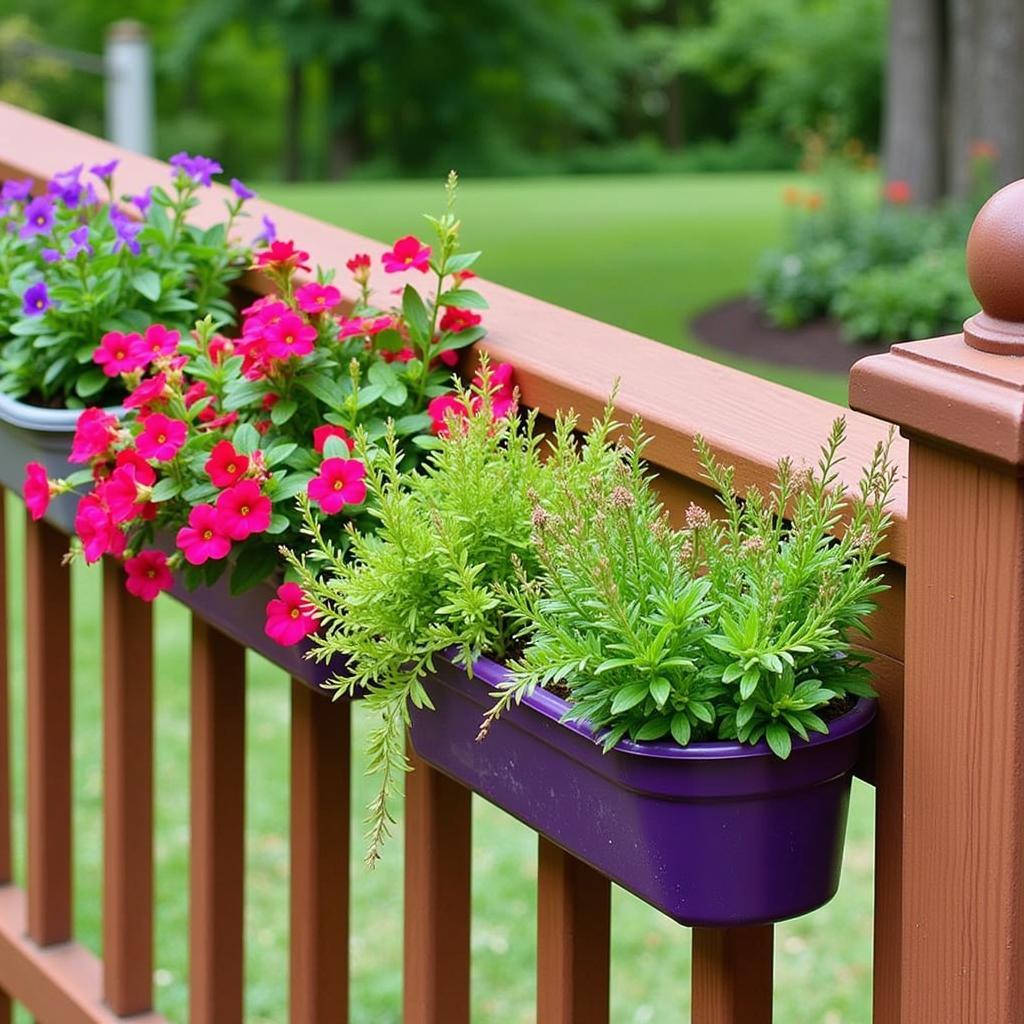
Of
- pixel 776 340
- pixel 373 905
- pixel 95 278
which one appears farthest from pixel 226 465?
pixel 776 340

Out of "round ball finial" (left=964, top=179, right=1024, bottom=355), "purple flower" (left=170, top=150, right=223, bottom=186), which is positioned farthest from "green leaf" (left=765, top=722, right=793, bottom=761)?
"purple flower" (left=170, top=150, right=223, bottom=186)

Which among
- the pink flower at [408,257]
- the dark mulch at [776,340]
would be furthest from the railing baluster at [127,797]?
the dark mulch at [776,340]

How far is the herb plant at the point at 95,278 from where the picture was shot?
178cm

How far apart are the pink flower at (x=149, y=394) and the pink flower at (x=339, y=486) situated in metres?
0.23

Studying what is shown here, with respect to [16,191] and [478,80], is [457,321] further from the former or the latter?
[478,80]

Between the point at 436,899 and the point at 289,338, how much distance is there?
0.51m

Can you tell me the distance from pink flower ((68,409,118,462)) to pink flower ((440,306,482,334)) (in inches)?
12.2

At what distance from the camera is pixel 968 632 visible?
1058mm

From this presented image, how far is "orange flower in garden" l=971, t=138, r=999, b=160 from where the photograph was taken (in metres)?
7.95

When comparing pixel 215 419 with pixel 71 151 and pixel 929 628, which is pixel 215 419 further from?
pixel 71 151

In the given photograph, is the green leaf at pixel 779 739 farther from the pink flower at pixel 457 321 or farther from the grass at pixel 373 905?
the grass at pixel 373 905

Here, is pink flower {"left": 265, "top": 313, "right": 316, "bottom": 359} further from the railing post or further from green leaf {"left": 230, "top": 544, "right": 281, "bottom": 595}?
the railing post

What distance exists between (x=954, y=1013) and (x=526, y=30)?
2595 centimetres

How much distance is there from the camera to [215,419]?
5.00 feet
